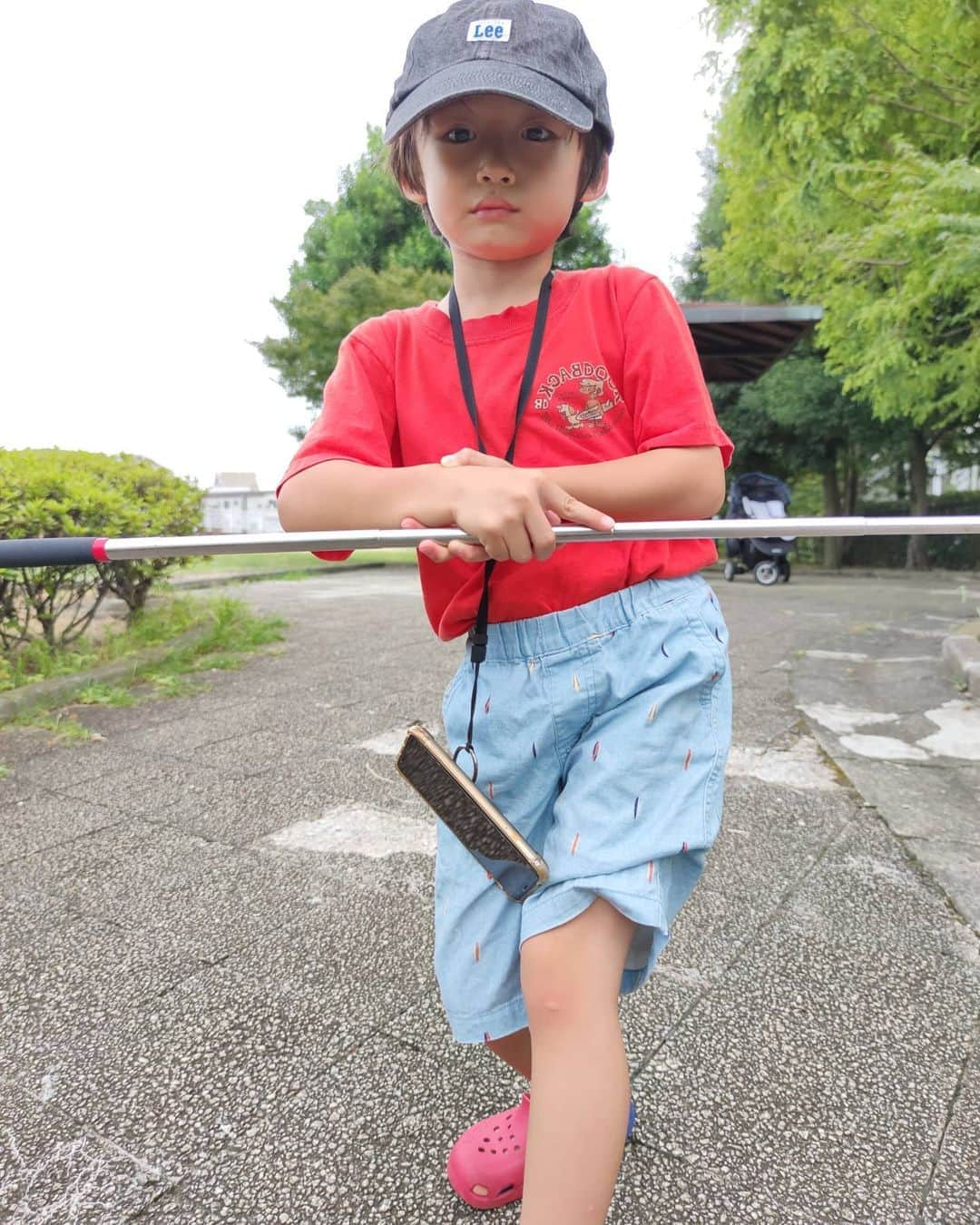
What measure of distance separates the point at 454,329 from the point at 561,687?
21.4 inches

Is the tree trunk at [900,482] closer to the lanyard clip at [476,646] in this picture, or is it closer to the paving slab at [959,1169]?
the paving slab at [959,1169]

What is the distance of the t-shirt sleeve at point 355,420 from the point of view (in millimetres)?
1179

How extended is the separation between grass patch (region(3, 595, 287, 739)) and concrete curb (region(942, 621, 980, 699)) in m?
3.87

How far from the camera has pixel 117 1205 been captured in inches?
48.9

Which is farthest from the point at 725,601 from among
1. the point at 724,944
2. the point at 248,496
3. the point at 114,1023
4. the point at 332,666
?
the point at 248,496

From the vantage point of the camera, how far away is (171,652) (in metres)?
5.01

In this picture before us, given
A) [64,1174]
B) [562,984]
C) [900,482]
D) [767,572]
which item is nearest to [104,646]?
[64,1174]

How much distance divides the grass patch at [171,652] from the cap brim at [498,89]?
3166mm

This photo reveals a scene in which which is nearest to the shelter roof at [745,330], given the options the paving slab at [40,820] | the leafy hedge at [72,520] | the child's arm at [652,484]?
the leafy hedge at [72,520]

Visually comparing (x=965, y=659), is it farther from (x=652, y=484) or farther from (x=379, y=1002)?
(x=652, y=484)

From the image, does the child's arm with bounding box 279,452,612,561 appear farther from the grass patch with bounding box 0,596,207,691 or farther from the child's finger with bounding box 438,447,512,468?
the grass patch with bounding box 0,596,207,691

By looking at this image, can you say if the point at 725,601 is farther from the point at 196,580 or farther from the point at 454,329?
the point at 454,329

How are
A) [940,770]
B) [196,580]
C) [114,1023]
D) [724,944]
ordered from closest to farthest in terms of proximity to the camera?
[114,1023]
[724,944]
[940,770]
[196,580]

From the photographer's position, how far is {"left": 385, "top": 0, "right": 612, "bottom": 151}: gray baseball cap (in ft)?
3.51
